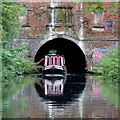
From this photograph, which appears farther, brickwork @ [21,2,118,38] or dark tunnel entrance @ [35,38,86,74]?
dark tunnel entrance @ [35,38,86,74]

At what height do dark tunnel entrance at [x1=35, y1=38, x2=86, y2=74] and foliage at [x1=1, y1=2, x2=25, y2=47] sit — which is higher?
foliage at [x1=1, y1=2, x2=25, y2=47]

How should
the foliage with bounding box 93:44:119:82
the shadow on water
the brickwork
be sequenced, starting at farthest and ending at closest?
the brickwork < the foliage with bounding box 93:44:119:82 < the shadow on water

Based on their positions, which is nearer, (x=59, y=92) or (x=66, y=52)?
(x=59, y=92)

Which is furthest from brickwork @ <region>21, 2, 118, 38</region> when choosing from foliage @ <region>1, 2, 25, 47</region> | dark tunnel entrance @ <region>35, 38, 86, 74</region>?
foliage @ <region>1, 2, 25, 47</region>

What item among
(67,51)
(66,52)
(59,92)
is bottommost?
Answer: (66,52)

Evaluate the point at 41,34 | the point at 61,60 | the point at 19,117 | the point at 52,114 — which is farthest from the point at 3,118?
the point at 41,34

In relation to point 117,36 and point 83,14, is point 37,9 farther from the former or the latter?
point 117,36

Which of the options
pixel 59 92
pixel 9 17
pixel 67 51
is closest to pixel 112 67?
pixel 9 17

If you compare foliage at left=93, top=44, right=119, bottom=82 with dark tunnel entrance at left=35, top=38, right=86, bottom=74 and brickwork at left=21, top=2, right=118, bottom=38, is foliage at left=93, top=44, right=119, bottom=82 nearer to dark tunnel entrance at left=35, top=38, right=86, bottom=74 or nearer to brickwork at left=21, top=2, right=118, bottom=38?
brickwork at left=21, top=2, right=118, bottom=38

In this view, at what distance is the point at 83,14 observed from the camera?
28906mm

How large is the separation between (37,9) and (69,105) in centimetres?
2085

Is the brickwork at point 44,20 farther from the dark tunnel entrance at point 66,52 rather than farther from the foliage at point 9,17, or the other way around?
the foliage at point 9,17

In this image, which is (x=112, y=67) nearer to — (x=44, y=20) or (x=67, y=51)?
(x=44, y=20)

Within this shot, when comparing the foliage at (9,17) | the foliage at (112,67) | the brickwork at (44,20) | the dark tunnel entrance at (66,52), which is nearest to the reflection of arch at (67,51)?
the dark tunnel entrance at (66,52)
